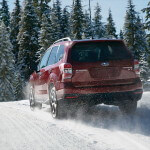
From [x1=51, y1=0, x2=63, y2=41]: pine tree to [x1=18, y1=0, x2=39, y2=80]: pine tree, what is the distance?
115 inches

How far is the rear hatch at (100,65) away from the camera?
6.79 m

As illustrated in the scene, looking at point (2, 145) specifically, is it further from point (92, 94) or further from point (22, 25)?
point (22, 25)

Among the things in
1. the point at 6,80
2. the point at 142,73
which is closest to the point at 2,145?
the point at 6,80

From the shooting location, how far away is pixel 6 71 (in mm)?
42281

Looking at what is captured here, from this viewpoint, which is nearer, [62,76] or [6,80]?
[62,76]

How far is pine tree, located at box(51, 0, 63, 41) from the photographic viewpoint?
5066cm

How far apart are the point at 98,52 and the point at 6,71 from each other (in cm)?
3656

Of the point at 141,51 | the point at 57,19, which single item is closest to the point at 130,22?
the point at 141,51

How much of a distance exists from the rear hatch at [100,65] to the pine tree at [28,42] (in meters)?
41.1

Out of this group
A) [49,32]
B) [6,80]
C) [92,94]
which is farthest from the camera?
[49,32]

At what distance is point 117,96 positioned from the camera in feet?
22.4

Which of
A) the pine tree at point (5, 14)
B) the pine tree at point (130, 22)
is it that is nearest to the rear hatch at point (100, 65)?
the pine tree at point (130, 22)

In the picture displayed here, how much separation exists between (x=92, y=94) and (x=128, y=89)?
0.84 m

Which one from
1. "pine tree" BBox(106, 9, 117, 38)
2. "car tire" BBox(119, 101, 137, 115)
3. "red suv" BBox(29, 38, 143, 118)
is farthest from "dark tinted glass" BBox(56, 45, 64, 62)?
"pine tree" BBox(106, 9, 117, 38)
